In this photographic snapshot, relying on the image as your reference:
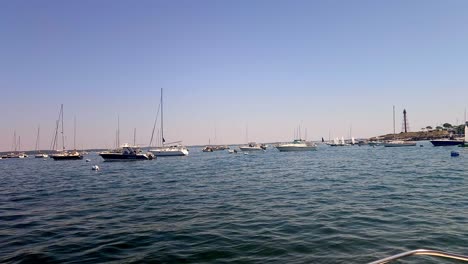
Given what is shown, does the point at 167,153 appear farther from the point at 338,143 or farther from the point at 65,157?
the point at 338,143

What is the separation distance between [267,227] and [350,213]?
4253mm

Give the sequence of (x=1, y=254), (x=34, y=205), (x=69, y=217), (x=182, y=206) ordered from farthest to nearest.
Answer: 1. (x=34, y=205)
2. (x=182, y=206)
3. (x=69, y=217)
4. (x=1, y=254)

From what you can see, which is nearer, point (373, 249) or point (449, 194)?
point (373, 249)

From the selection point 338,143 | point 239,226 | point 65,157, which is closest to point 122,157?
point 65,157

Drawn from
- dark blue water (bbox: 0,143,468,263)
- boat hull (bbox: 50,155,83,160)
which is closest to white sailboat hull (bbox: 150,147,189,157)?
boat hull (bbox: 50,155,83,160)

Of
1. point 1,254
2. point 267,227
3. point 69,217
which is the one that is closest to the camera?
point 1,254

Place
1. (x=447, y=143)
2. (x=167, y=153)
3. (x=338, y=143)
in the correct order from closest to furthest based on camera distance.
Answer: (x=167, y=153) < (x=447, y=143) < (x=338, y=143)

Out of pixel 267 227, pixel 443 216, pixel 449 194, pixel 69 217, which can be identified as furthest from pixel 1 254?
pixel 449 194

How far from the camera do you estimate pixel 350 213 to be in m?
14.4

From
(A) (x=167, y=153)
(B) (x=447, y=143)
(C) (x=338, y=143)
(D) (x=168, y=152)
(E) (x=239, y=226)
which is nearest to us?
(E) (x=239, y=226)

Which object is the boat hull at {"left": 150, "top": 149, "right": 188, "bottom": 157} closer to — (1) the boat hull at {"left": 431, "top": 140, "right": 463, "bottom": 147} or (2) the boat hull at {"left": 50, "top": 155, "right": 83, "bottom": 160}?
(2) the boat hull at {"left": 50, "top": 155, "right": 83, "bottom": 160}

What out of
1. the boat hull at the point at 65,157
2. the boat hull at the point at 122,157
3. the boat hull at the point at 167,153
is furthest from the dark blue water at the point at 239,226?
the boat hull at the point at 65,157

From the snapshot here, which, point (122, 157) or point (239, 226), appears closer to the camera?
point (239, 226)

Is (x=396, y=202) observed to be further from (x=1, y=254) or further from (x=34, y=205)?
(x=34, y=205)
